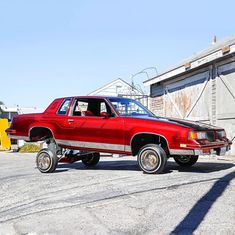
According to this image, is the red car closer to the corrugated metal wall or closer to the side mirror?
the side mirror

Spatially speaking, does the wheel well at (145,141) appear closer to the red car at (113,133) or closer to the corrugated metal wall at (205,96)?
the red car at (113,133)

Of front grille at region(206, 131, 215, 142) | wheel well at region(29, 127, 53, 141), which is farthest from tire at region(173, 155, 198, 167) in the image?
wheel well at region(29, 127, 53, 141)

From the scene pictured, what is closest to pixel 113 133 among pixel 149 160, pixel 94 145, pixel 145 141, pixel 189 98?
pixel 94 145

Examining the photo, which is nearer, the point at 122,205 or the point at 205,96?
the point at 122,205

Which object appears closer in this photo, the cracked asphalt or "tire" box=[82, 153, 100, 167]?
the cracked asphalt

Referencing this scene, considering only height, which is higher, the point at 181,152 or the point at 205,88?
the point at 205,88

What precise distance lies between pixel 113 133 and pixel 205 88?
20.2 ft

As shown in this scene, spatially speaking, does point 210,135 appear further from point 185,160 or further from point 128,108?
point 128,108

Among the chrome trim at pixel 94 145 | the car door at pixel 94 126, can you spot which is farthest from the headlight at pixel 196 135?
A: the car door at pixel 94 126

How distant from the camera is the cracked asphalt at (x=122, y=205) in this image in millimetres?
4094

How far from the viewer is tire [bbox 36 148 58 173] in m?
8.45

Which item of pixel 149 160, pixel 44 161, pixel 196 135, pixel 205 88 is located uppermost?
pixel 205 88

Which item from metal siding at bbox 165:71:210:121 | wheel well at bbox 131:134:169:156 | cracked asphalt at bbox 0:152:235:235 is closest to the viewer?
cracked asphalt at bbox 0:152:235:235

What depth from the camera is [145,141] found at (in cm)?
792
